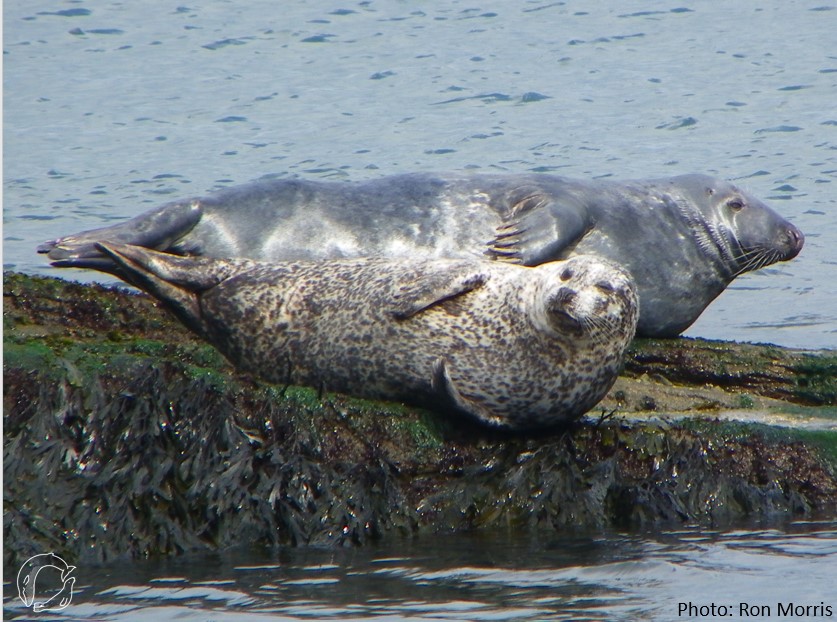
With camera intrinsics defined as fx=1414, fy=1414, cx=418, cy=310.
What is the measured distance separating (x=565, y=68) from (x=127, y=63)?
6.90 m

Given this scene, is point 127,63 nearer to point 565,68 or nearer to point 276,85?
point 276,85

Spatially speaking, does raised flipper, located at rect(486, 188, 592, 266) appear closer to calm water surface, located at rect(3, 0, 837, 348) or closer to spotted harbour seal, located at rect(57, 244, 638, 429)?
spotted harbour seal, located at rect(57, 244, 638, 429)

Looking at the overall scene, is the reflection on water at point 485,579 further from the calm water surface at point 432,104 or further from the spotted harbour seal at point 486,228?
the calm water surface at point 432,104

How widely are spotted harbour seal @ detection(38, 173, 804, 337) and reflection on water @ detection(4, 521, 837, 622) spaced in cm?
232

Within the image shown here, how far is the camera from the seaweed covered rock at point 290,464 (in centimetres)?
568

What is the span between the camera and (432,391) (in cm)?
638

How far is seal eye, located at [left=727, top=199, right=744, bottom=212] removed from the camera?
8.82 metres

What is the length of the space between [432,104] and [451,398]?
14610 mm

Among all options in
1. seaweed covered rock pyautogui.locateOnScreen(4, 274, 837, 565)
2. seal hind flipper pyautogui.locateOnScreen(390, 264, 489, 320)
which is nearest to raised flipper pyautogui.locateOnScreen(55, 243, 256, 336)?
seaweed covered rock pyautogui.locateOnScreen(4, 274, 837, 565)

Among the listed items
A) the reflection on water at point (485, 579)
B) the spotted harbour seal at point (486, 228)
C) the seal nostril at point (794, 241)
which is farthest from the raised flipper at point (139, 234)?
the seal nostril at point (794, 241)

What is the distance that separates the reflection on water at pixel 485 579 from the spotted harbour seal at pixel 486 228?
2.32 m

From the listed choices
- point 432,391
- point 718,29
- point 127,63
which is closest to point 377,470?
point 432,391

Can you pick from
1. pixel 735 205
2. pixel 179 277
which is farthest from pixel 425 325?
pixel 735 205

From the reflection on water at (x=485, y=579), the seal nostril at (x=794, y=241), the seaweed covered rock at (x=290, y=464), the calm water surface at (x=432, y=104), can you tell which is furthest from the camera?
the calm water surface at (x=432, y=104)
